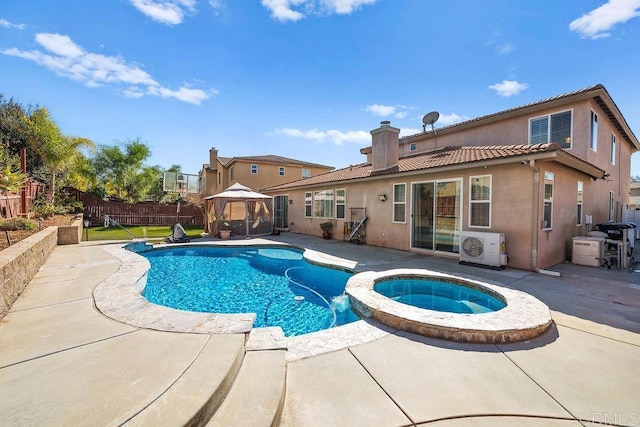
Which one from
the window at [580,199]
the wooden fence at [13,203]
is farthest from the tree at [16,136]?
the window at [580,199]

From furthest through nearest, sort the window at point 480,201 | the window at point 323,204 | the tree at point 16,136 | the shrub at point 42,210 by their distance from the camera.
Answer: the tree at point 16,136, the window at point 323,204, the shrub at point 42,210, the window at point 480,201

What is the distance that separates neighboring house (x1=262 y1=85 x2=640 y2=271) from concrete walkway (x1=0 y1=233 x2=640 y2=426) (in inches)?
160

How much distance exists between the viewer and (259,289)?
262 inches

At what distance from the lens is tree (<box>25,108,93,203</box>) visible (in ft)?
43.9

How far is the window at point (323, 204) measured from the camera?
14.0 metres

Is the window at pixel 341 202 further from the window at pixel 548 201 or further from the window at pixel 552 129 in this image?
the window at pixel 552 129

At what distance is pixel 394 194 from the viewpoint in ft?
34.6

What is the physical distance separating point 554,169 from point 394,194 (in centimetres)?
483

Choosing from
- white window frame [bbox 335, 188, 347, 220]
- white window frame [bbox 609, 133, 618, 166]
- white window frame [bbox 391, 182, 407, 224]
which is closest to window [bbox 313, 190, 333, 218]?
white window frame [bbox 335, 188, 347, 220]

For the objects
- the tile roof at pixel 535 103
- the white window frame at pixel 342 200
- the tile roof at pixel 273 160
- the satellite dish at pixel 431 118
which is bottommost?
the white window frame at pixel 342 200

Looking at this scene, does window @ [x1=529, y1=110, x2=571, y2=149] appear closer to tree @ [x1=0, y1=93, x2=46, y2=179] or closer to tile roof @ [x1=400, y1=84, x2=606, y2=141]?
tile roof @ [x1=400, y1=84, x2=606, y2=141]

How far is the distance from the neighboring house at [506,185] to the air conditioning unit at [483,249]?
20.1 inches

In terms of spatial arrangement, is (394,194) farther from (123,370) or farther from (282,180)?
(282,180)

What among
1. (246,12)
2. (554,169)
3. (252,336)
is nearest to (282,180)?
(246,12)
